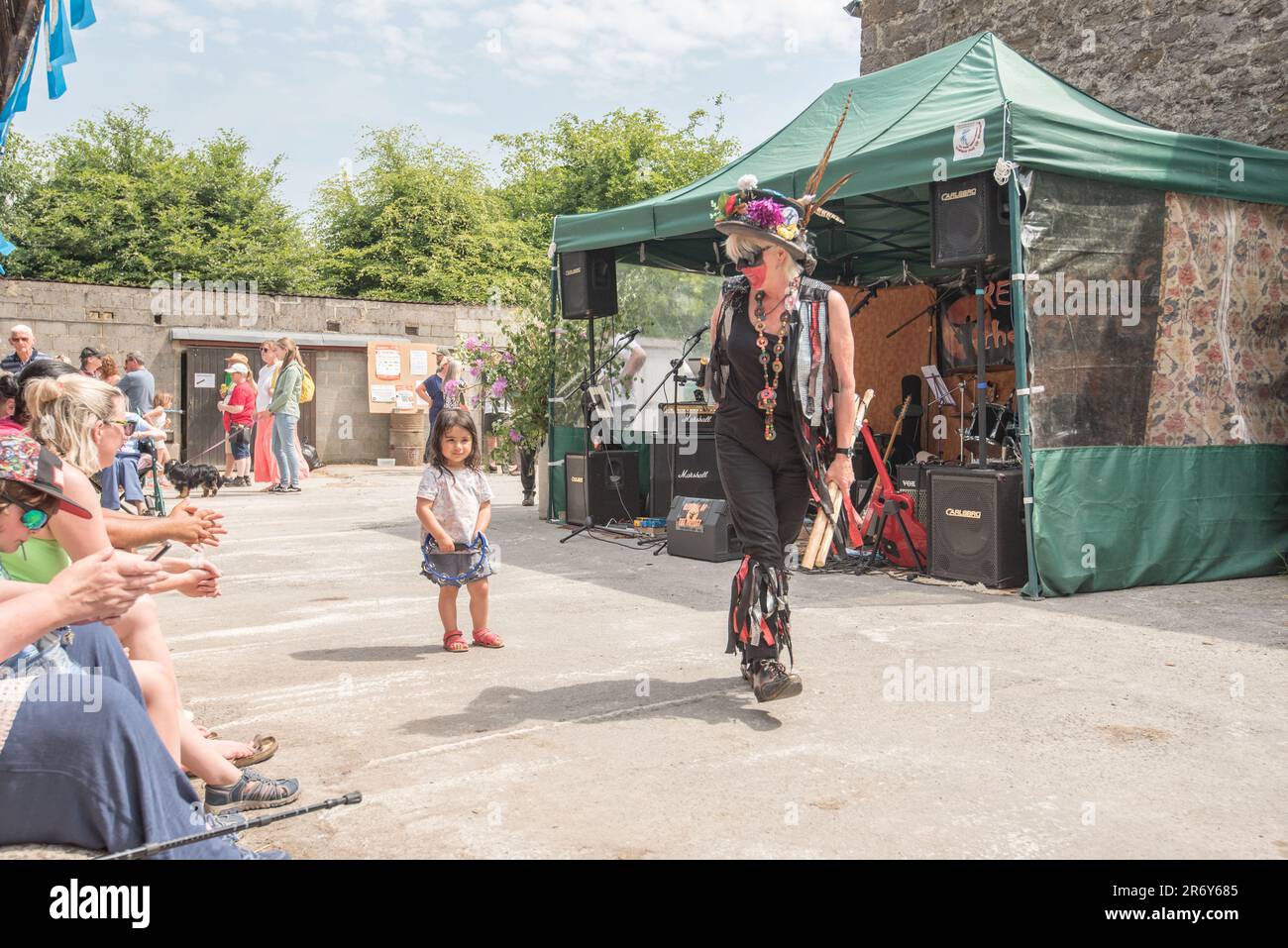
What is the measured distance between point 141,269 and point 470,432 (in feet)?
104

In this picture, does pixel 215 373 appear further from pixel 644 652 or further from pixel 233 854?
pixel 233 854

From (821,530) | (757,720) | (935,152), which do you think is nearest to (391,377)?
(935,152)

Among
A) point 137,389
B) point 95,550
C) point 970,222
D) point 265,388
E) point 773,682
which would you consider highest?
point 970,222

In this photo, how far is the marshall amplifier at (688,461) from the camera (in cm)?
955

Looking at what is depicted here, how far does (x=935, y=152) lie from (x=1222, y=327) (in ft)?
8.26

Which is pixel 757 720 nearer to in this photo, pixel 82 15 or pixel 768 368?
pixel 768 368

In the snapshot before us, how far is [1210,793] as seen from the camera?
11.1 ft

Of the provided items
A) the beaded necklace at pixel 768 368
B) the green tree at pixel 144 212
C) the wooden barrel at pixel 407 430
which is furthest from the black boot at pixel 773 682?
the green tree at pixel 144 212

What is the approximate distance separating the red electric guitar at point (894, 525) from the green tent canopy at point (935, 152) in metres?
1.98

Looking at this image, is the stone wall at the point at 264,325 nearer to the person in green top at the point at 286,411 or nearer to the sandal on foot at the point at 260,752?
the person in green top at the point at 286,411

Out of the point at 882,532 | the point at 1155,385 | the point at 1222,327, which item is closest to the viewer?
the point at 1155,385

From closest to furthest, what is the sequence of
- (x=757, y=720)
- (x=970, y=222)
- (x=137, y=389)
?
(x=757, y=720) < (x=970, y=222) < (x=137, y=389)

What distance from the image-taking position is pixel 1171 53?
1030 centimetres
